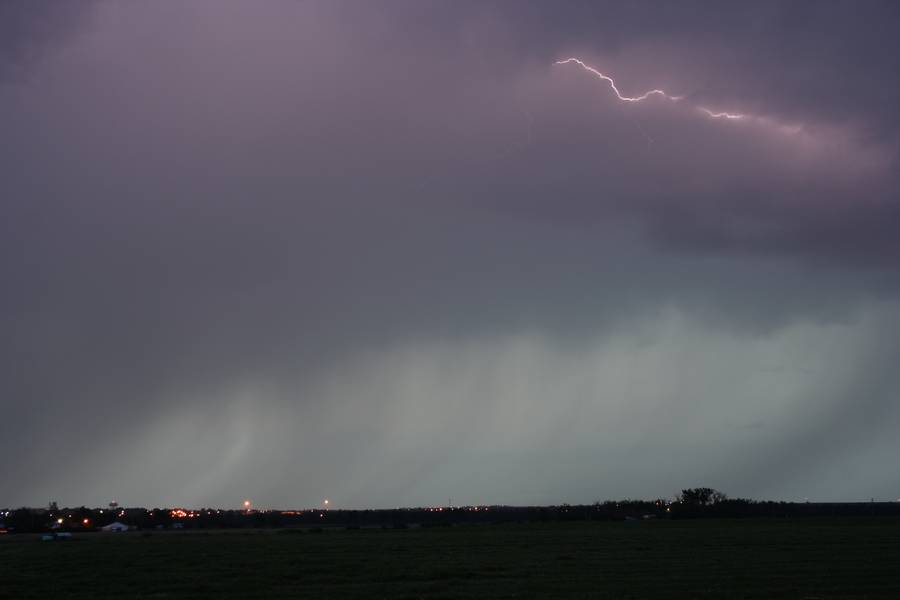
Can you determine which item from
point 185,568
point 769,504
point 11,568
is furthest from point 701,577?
point 769,504

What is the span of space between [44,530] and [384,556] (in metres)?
95.5

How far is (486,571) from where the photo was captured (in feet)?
129

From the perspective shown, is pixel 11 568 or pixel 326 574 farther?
pixel 11 568

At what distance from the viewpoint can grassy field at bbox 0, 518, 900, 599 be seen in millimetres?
31781

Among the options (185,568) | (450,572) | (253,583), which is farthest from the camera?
(185,568)

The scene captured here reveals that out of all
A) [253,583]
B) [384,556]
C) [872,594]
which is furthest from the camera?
[384,556]

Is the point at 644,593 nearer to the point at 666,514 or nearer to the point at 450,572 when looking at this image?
the point at 450,572

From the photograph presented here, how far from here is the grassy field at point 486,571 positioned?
104ft

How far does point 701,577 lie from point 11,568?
3464 cm

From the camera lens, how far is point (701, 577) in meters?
35.4

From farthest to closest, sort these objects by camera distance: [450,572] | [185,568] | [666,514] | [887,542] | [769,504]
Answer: [769,504] < [666,514] < [887,542] < [185,568] < [450,572]

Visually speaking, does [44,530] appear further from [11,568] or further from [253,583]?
Result: [253,583]

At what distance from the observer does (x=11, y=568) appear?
154ft

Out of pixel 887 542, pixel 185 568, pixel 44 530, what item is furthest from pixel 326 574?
pixel 44 530
